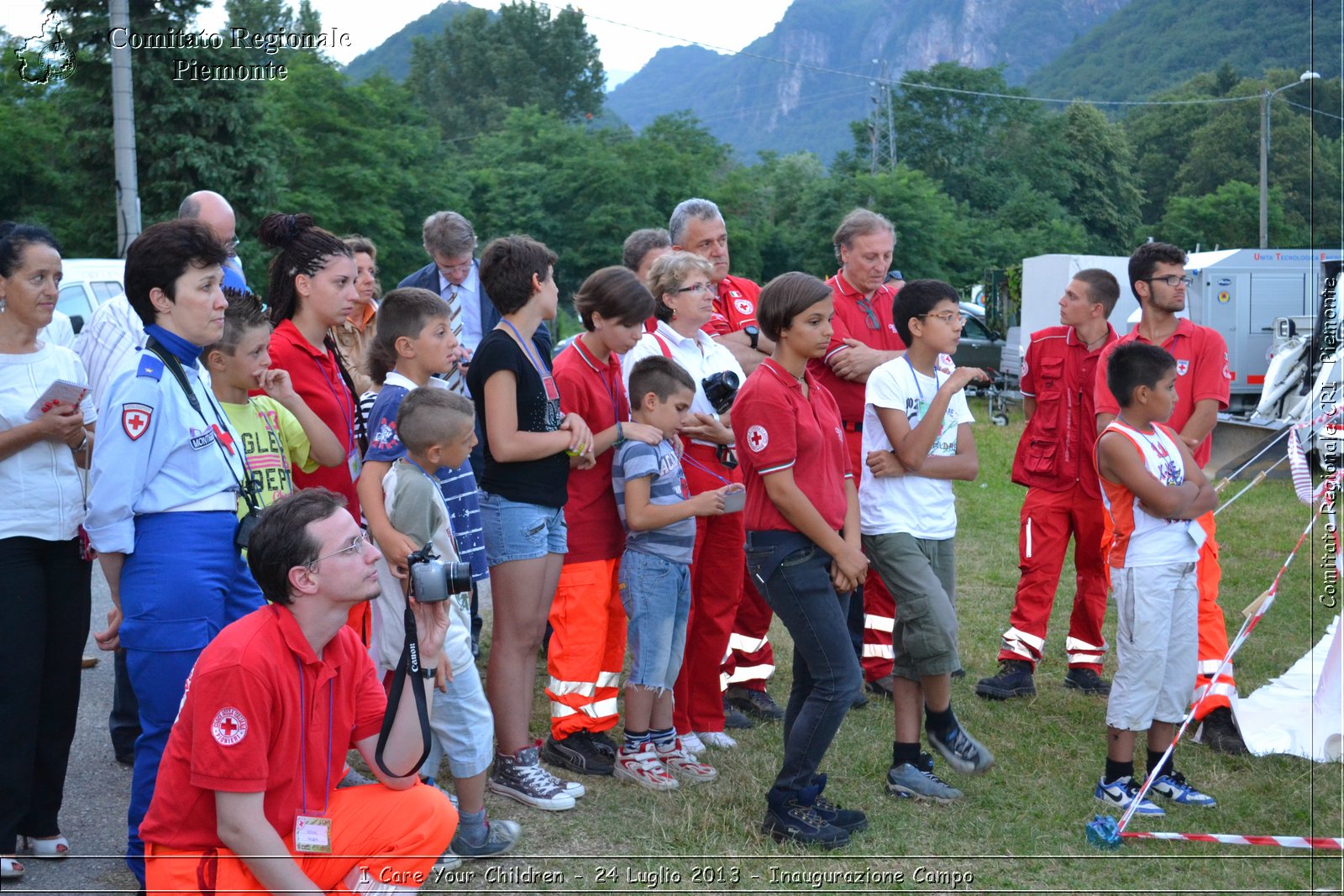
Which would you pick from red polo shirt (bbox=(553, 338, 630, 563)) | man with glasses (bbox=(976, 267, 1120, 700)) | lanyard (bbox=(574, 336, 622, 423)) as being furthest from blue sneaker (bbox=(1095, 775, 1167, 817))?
lanyard (bbox=(574, 336, 622, 423))

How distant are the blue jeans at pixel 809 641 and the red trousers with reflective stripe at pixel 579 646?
84cm

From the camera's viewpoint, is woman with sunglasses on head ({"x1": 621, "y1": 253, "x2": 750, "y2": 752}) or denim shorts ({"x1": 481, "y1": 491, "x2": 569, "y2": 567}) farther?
woman with sunglasses on head ({"x1": 621, "y1": 253, "x2": 750, "y2": 752})

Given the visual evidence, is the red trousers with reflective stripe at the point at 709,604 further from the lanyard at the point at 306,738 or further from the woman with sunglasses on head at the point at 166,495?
the lanyard at the point at 306,738

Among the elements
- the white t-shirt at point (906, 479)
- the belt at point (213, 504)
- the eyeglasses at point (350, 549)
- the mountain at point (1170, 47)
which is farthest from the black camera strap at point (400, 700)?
the mountain at point (1170, 47)

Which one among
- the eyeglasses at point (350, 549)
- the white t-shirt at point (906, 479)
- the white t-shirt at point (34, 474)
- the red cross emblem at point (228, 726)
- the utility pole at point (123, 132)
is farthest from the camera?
the utility pole at point (123, 132)

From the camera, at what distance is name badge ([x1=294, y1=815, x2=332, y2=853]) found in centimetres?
285

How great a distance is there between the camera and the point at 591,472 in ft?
15.4

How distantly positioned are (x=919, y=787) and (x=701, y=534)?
4.44ft

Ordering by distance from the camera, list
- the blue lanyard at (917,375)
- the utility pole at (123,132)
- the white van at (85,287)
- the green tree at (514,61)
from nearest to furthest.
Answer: the blue lanyard at (917,375) → the white van at (85,287) → the utility pole at (123,132) → the green tree at (514,61)

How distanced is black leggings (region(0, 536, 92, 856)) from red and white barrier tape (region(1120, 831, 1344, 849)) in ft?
11.6

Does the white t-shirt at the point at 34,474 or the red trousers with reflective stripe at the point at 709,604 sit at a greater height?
the white t-shirt at the point at 34,474

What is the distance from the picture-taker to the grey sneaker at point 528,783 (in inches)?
168

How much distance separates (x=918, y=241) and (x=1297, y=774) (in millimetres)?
29625

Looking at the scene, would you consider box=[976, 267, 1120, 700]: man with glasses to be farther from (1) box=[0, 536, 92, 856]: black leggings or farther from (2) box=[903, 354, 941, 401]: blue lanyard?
(1) box=[0, 536, 92, 856]: black leggings
